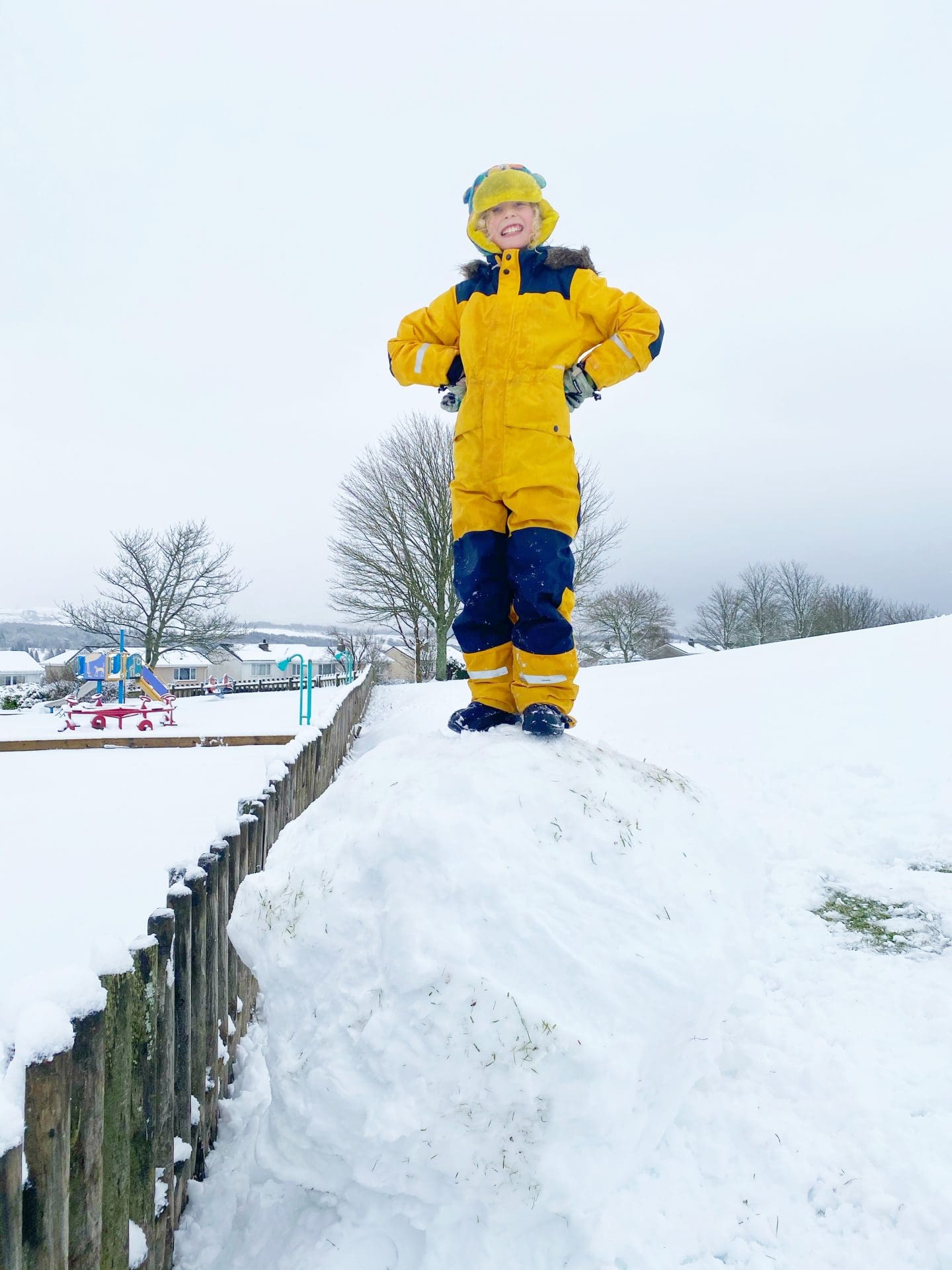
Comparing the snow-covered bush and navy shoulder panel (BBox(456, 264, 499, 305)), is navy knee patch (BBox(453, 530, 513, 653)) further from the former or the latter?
the snow-covered bush

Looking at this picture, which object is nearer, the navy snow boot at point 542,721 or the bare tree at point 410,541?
the navy snow boot at point 542,721

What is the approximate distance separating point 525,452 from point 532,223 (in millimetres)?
1022

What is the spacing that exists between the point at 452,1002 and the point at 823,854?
2726 millimetres

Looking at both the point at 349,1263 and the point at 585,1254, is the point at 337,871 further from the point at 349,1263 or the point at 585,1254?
the point at 585,1254

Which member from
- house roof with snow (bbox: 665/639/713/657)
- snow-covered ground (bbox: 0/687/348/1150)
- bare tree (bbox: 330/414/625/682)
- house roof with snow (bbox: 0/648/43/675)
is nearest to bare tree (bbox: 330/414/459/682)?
bare tree (bbox: 330/414/625/682)

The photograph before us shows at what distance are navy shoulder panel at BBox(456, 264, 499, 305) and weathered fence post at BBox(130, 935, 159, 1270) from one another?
2490 millimetres

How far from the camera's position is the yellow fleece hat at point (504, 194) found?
2648 mm

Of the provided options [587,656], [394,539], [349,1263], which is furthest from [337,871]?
[587,656]

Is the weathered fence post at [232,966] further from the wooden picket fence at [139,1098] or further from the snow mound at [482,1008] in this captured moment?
the snow mound at [482,1008]

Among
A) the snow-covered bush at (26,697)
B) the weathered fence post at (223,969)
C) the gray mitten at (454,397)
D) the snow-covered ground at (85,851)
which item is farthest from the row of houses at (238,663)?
the weathered fence post at (223,969)

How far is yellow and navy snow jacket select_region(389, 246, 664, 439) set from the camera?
2.52 meters

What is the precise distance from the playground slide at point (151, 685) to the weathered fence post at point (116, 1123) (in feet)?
45.4

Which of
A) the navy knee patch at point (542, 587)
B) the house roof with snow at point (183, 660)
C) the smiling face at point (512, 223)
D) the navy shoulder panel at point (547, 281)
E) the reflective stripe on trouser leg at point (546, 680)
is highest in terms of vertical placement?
the smiling face at point (512, 223)

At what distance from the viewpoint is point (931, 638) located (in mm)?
9195
